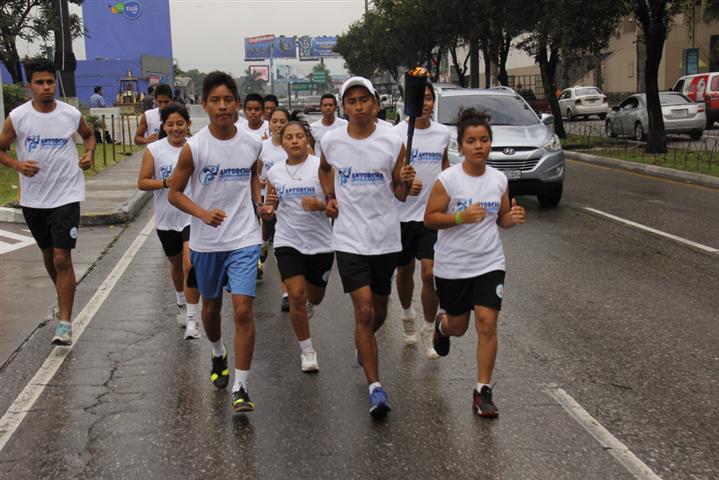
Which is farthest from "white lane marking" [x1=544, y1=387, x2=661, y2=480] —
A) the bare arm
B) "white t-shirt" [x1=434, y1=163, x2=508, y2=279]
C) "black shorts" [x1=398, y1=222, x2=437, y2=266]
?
the bare arm

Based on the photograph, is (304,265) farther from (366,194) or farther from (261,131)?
(261,131)

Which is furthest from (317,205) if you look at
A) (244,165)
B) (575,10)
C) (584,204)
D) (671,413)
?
(575,10)

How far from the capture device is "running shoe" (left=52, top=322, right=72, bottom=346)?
21.4 feet

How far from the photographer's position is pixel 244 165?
5.23 metres

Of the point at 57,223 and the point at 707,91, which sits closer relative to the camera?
the point at 57,223

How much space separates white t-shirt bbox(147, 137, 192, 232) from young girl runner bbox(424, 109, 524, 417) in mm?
2567

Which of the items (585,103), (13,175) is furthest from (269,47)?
(13,175)

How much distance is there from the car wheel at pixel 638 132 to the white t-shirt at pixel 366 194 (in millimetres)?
22872

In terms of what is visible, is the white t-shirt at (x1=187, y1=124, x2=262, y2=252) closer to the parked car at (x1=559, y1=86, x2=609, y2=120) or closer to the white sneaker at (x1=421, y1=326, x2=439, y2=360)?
the white sneaker at (x1=421, y1=326, x2=439, y2=360)

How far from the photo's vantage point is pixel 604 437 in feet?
15.2

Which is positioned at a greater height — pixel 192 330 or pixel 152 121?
pixel 152 121

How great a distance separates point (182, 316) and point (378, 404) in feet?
9.06

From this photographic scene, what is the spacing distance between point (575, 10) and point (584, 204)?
8989 millimetres

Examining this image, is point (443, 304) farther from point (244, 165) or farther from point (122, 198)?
point (122, 198)
